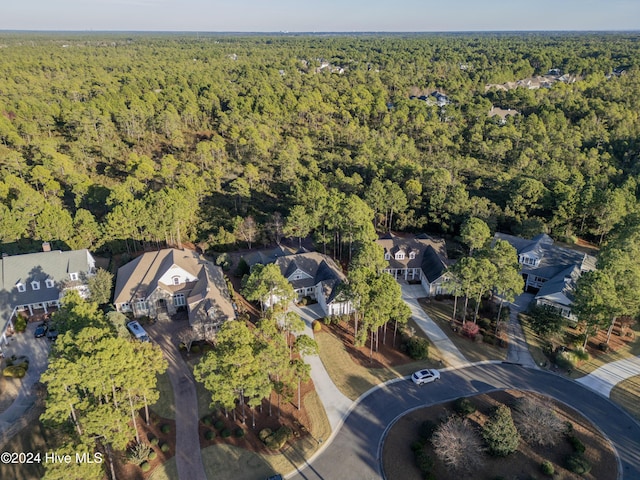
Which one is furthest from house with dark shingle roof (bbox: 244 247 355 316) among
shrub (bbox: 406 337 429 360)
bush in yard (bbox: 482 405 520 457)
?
bush in yard (bbox: 482 405 520 457)

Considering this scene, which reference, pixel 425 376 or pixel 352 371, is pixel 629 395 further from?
pixel 352 371

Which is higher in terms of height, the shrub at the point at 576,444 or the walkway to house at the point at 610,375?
the shrub at the point at 576,444

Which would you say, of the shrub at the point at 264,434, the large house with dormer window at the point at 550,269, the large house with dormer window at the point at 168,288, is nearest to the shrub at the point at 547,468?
A: the shrub at the point at 264,434

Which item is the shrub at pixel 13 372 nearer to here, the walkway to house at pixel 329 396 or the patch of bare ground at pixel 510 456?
the walkway to house at pixel 329 396

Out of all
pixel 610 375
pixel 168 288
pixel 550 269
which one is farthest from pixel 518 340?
pixel 168 288

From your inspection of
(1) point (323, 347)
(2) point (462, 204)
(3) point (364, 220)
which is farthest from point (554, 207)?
(1) point (323, 347)
